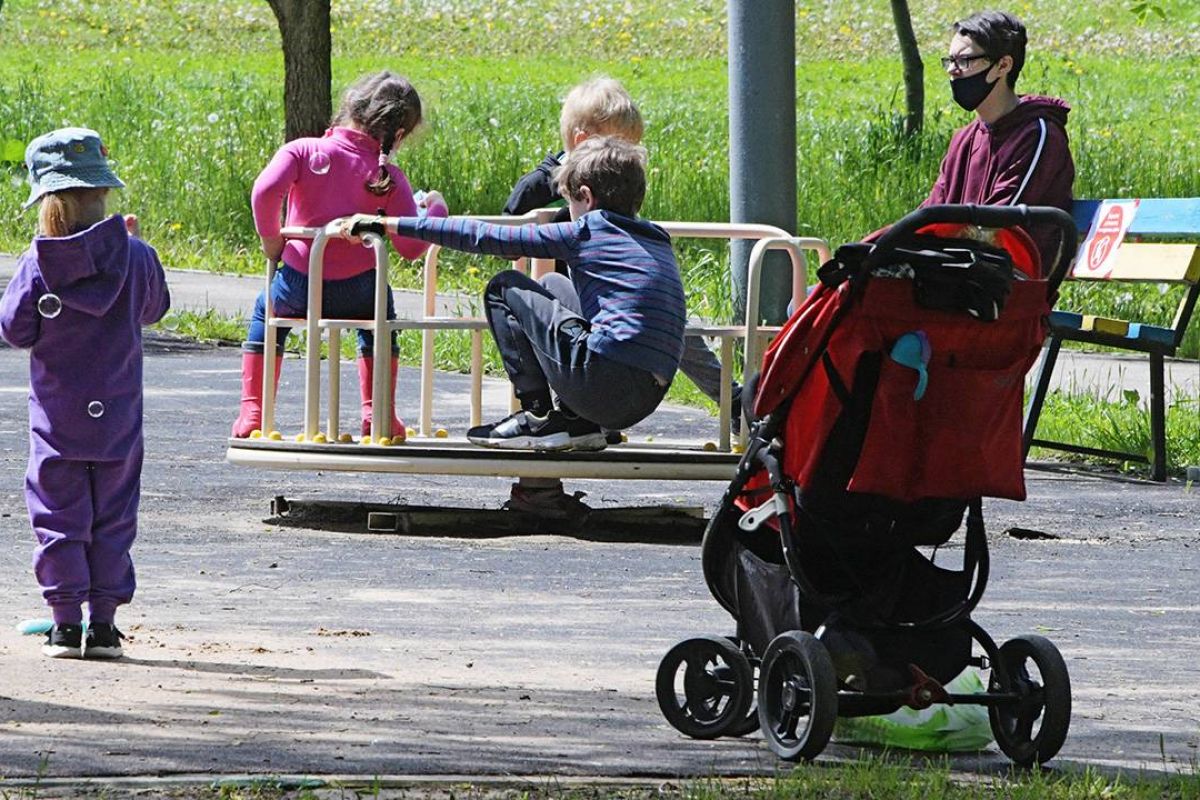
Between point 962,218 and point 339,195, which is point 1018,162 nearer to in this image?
point 339,195

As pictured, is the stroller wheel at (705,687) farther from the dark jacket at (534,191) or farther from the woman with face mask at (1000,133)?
the dark jacket at (534,191)

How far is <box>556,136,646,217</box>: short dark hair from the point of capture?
7828mm

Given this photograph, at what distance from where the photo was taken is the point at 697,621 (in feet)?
23.3

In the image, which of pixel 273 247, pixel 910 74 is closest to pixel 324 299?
pixel 273 247

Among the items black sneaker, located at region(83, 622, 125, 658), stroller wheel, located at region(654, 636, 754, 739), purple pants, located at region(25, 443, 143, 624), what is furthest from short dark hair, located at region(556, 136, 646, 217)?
stroller wheel, located at region(654, 636, 754, 739)

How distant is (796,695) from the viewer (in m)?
5.28

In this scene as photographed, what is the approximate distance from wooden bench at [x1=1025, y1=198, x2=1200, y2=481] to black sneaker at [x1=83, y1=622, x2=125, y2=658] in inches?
202

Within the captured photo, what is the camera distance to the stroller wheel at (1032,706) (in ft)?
17.0

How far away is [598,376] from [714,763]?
9.39 ft

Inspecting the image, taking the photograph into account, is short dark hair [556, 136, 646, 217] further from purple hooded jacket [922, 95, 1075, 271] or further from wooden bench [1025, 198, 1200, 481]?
wooden bench [1025, 198, 1200, 481]

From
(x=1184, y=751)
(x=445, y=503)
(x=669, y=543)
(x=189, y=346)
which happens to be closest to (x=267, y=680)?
(x=1184, y=751)

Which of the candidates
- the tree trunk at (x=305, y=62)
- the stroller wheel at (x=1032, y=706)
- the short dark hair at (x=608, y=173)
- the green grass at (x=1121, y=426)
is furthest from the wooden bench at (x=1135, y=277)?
the tree trunk at (x=305, y=62)

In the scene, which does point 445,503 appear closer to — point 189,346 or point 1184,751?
point 1184,751

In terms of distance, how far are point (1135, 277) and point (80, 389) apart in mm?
5924
